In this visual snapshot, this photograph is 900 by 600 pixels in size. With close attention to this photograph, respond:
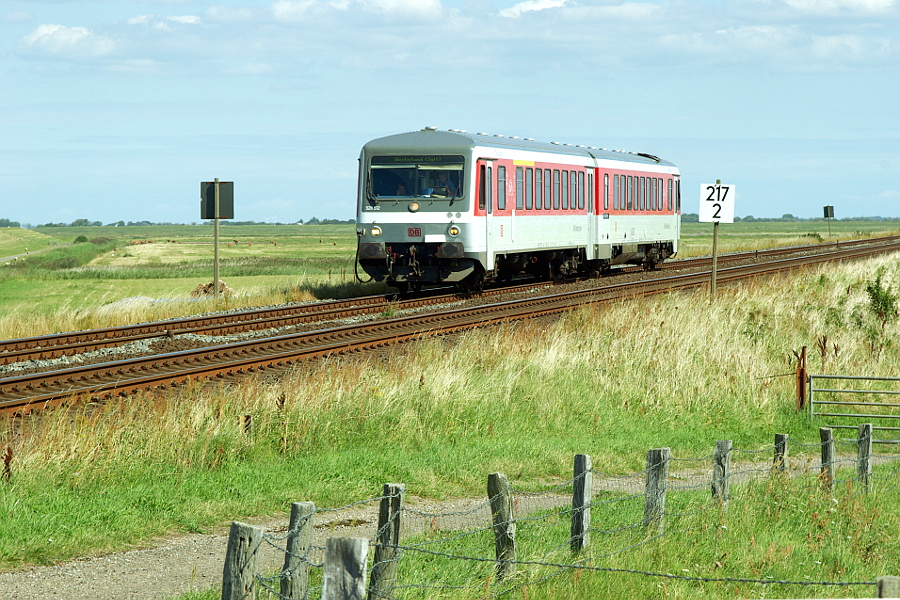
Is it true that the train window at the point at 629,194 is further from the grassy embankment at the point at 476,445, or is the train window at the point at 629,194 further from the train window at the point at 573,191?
the grassy embankment at the point at 476,445

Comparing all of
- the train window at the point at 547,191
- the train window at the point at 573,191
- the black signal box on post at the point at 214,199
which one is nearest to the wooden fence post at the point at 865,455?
the train window at the point at 547,191

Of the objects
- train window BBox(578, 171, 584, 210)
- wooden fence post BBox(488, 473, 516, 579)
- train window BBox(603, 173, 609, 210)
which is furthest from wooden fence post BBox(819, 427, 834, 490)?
train window BBox(603, 173, 609, 210)

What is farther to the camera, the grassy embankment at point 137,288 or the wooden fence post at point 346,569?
the grassy embankment at point 137,288

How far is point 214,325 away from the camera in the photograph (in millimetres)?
19203

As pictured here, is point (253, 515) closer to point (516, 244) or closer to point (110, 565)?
point (110, 565)

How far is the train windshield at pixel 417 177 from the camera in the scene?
23.3 m

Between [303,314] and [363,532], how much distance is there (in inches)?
526

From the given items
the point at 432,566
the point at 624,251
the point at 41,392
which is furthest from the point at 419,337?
the point at 624,251

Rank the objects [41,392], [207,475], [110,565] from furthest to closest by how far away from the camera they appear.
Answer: [41,392]
[207,475]
[110,565]

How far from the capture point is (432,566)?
23.8 ft

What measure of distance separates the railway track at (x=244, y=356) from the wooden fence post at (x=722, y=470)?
6.92 m

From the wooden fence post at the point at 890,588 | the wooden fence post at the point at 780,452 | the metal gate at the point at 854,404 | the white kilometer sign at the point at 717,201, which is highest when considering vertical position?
the white kilometer sign at the point at 717,201

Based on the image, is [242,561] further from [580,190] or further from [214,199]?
[580,190]

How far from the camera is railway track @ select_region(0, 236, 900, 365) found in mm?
16688
